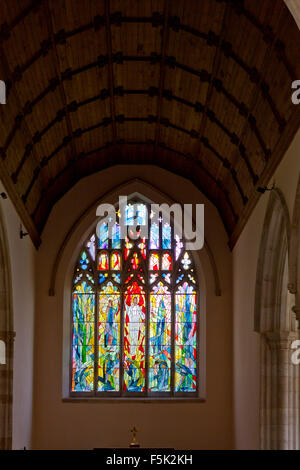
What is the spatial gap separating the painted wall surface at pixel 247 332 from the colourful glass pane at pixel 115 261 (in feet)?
6.79

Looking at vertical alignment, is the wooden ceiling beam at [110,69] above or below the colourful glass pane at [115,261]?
above

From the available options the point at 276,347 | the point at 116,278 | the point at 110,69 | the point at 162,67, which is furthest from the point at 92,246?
the point at 276,347

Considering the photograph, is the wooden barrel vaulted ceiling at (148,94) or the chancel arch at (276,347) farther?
the chancel arch at (276,347)

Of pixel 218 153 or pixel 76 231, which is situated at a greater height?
pixel 218 153

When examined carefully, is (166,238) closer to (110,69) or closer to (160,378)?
(160,378)

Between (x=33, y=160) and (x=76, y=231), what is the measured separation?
8.07 ft

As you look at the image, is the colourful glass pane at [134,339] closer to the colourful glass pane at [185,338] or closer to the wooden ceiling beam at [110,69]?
the colourful glass pane at [185,338]

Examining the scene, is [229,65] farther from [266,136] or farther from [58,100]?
[58,100]

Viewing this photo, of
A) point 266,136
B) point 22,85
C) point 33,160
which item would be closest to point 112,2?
point 22,85

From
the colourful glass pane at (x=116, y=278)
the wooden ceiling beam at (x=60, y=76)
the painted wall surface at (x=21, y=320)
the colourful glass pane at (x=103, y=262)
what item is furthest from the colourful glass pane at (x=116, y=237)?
the wooden ceiling beam at (x=60, y=76)

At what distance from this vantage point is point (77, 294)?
1512 centimetres


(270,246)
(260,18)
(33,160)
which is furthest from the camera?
(33,160)

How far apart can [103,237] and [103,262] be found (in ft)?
1.42

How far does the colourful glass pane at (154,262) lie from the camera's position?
50.1ft
